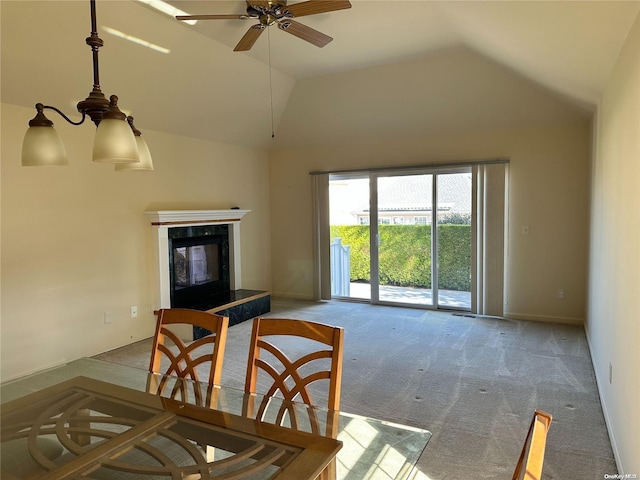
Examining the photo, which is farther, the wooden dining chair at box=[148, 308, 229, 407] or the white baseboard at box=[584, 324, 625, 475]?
the white baseboard at box=[584, 324, 625, 475]

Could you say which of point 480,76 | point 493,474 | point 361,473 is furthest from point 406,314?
point 361,473

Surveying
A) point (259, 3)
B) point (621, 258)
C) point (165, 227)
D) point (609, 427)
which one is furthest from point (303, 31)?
point (609, 427)

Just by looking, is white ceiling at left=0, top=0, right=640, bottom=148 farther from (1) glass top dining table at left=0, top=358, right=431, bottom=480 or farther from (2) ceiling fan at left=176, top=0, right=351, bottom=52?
(1) glass top dining table at left=0, top=358, right=431, bottom=480

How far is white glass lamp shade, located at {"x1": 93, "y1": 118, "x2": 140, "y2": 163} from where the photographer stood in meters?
1.46

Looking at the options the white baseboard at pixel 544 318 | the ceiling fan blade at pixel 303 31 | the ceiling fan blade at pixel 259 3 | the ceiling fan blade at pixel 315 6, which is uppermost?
the ceiling fan blade at pixel 303 31

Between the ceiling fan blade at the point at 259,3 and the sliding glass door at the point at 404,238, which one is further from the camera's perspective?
the sliding glass door at the point at 404,238

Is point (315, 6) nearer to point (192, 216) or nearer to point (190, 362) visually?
point (190, 362)

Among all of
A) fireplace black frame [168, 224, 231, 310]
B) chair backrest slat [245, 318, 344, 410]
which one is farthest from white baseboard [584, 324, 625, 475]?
fireplace black frame [168, 224, 231, 310]

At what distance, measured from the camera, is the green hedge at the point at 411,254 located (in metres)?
5.75

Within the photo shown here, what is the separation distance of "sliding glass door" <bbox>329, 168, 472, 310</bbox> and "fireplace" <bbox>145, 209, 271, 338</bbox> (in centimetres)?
152

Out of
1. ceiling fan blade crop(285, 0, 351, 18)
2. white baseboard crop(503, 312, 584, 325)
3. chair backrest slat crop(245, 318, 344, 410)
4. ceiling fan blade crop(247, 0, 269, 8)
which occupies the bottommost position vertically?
white baseboard crop(503, 312, 584, 325)

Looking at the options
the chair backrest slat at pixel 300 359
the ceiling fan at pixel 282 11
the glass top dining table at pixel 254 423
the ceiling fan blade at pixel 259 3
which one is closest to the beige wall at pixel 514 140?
the ceiling fan at pixel 282 11

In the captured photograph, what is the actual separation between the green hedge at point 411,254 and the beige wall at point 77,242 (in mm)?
2515

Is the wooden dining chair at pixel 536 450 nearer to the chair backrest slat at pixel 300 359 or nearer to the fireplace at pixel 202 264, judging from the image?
the chair backrest slat at pixel 300 359
